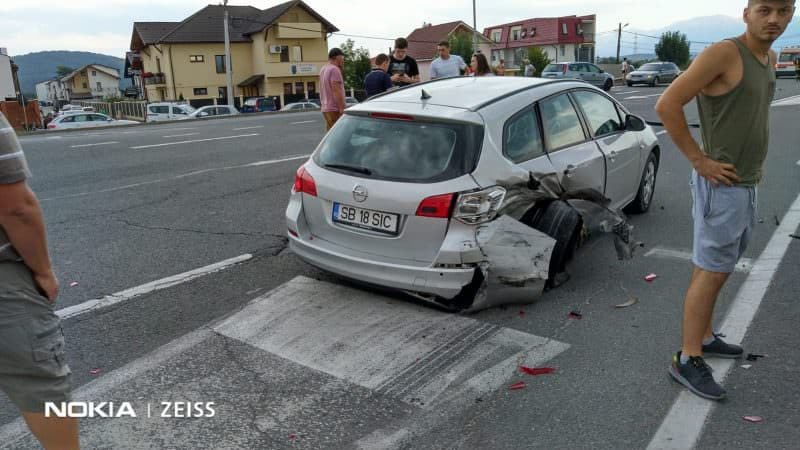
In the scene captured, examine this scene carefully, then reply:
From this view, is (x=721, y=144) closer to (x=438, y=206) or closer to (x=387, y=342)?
(x=438, y=206)

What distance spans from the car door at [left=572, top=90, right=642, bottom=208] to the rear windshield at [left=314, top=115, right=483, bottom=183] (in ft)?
5.66

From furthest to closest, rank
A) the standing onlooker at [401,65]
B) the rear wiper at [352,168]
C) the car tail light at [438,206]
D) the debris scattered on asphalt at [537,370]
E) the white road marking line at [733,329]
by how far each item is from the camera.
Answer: the standing onlooker at [401,65] < the rear wiper at [352,168] < the car tail light at [438,206] < the debris scattered on asphalt at [537,370] < the white road marking line at [733,329]

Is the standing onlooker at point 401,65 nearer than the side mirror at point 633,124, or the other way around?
the side mirror at point 633,124

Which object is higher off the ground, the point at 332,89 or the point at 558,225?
the point at 332,89

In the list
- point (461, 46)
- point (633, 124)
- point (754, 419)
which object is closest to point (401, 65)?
point (633, 124)

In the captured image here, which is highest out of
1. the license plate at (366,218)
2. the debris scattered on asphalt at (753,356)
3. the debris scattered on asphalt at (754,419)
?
the license plate at (366,218)

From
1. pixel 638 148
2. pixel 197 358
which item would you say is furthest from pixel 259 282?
pixel 638 148

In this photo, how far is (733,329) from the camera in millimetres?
4000

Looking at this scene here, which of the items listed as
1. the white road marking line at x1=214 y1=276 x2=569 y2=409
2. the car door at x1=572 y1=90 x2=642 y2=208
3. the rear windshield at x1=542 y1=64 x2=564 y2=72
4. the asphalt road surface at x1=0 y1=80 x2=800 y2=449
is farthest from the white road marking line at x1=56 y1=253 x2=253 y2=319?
the rear windshield at x1=542 y1=64 x2=564 y2=72

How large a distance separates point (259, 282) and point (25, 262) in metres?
2.94

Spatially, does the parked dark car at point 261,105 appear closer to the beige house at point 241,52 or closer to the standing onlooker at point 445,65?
the beige house at point 241,52

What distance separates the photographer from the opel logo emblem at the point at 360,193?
171 inches

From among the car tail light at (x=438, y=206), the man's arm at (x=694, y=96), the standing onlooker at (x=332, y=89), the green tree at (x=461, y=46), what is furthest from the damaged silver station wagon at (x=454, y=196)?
the green tree at (x=461, y=46)

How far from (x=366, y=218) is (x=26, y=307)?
97.3 inches
